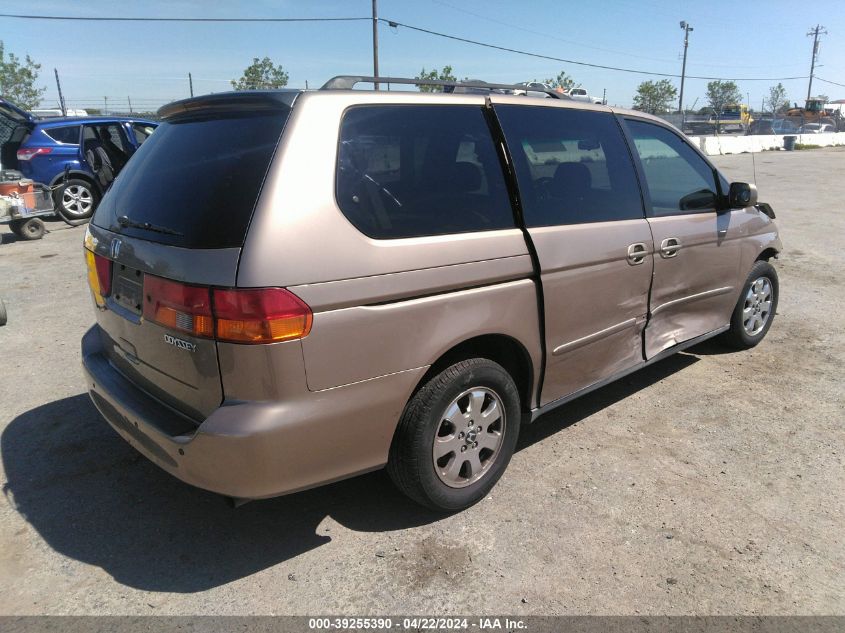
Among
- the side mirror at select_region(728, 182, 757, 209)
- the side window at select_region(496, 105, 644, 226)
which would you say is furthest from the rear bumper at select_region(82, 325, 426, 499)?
the side mirror at select_region(728, 182, 757, 209)

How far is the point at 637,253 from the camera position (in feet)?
11.4

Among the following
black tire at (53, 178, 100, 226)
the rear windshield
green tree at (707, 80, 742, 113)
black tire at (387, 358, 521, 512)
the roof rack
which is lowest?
black tire at (387, 358, 521, 512)

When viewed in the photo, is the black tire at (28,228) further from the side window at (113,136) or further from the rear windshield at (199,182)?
the rear windshield at (199,182)

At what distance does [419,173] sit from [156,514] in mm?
1999

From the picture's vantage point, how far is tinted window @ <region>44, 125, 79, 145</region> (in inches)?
427

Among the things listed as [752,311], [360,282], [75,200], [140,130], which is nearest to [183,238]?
[360,282]

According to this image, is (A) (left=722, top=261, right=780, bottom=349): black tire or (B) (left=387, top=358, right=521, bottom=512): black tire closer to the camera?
(B) (left=387, top=358, right=521, bottom=512): black tire

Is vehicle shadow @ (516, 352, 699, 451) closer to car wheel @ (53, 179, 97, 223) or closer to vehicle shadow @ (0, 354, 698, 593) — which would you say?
vehicle shadow @ (0, 354, 698, 593)

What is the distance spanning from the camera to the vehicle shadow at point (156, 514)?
2.57m

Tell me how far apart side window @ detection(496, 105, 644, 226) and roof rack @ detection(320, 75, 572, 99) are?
0.22 metres

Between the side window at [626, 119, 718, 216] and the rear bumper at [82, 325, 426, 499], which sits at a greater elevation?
the side window at [626, 119, 718, 216]

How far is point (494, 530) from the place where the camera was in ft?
9.12

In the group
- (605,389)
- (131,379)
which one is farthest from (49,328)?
(605,389)

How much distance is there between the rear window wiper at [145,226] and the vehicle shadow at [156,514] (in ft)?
3.53
